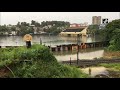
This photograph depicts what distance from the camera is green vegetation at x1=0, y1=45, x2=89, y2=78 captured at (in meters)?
4.78

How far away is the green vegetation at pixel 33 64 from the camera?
478cm

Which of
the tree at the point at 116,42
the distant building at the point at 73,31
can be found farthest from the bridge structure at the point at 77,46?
the tree at the point at 116,42

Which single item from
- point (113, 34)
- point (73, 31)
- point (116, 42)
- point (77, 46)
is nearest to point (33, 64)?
point (116, 42)

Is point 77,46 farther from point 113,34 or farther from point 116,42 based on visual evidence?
point 116,42

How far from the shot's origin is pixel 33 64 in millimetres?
5051

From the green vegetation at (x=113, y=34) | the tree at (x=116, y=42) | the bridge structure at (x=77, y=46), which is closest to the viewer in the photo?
the tree at (x=116, y=42)

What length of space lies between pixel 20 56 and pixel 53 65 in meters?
0.70

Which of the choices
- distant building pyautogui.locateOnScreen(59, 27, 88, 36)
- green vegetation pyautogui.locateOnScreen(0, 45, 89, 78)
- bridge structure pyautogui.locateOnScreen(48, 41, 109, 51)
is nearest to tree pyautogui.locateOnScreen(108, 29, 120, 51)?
bridge structure pyautogui.locateOnScreen(48, 41, 109, 51)

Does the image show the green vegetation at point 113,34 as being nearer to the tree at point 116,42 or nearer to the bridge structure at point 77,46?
the tree at point 116,42

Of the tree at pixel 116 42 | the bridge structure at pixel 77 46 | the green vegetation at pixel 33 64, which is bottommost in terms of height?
the bridge structure at pixel 77 46

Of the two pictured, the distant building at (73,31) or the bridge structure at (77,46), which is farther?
the distant building at (73,31)

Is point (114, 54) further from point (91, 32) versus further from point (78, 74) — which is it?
point (78, 74)

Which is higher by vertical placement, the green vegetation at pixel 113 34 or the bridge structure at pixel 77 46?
the green vegetation at pixel 113 34
